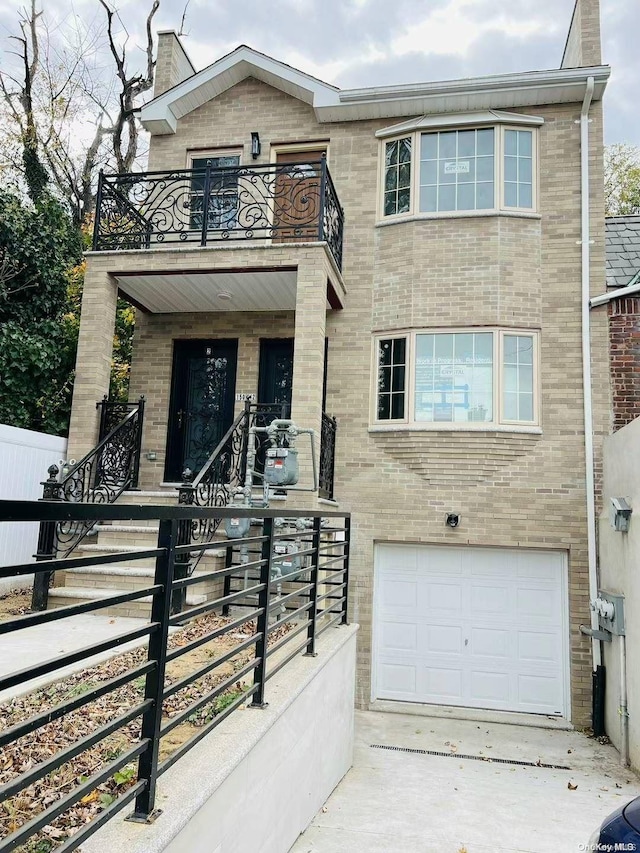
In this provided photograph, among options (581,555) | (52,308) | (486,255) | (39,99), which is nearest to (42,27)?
(39,99)

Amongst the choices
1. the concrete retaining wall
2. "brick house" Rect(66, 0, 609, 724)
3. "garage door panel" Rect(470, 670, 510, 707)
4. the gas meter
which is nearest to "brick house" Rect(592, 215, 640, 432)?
"brick house" Rect(66, 0, 609, 724)

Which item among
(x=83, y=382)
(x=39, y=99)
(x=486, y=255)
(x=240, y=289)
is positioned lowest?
(x=83, y=382)

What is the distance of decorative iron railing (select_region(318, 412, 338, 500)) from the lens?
28.3ft

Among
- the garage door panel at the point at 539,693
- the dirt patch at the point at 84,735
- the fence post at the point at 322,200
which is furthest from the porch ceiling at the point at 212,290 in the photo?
the garage door panel at the point at 539,693

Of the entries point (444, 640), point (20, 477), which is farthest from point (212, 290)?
point (444, 640)

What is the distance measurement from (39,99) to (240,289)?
14191 mm

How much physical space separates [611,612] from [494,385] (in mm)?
3361

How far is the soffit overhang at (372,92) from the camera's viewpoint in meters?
8.99

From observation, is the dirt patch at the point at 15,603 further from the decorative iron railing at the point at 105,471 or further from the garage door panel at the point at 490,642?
the garage door panel at the point at 490,642

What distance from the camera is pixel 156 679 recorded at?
7.33 feet

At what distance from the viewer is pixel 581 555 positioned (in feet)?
27.4

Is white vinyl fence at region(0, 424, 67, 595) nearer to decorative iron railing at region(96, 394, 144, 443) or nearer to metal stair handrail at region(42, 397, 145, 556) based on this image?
metal stair handrail at region(42, 397, 145, 556)

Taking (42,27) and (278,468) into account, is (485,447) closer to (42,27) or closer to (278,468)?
(278,468)

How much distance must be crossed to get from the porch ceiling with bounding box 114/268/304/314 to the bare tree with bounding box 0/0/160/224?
35.3 feet
